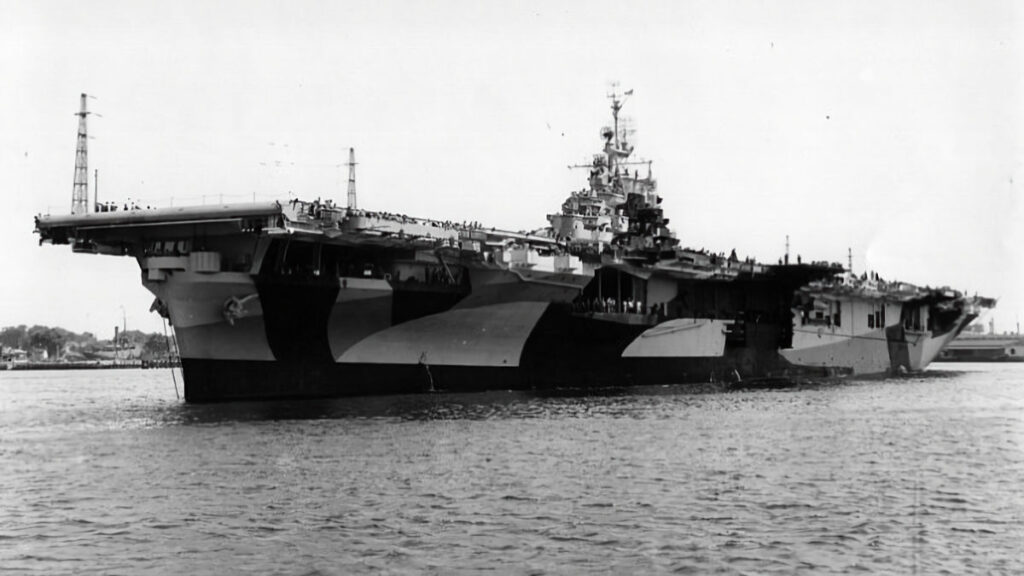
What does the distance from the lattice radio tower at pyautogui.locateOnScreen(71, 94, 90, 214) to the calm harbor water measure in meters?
4.40

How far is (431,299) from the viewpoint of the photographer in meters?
24.4

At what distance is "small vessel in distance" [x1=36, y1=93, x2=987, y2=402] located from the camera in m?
22.3

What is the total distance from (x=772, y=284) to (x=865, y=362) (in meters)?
7.86

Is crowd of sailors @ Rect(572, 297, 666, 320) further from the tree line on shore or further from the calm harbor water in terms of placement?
the tree line on shore

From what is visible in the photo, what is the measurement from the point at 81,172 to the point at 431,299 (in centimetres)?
771

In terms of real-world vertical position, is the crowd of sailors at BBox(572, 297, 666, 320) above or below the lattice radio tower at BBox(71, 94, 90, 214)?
below

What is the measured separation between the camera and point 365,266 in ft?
77.5

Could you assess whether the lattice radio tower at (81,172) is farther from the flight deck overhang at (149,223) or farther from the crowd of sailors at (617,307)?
the crowd of sailors at (617,307)

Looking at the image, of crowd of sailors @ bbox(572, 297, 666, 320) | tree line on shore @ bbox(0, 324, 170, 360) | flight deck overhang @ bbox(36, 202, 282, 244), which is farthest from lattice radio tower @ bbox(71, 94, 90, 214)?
tree line on shore @ bbox(0, 324, 170, 360)

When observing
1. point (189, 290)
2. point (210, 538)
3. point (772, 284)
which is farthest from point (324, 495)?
point (772, 284)

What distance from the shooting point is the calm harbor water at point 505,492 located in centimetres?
989

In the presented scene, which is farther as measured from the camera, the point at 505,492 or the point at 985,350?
the point at 985,350

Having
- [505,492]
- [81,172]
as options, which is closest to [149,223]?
[81,172]

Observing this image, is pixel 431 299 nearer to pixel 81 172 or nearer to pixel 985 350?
pixel 81 172
